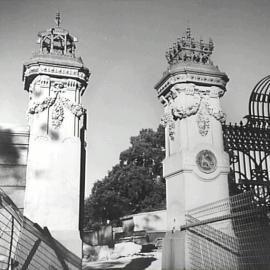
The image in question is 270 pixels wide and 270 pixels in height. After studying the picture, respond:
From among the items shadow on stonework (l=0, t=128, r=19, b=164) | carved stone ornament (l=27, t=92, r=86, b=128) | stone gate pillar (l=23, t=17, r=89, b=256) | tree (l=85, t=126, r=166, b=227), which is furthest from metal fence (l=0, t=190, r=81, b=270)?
tree (l=85, t=126, r=166, b=227)

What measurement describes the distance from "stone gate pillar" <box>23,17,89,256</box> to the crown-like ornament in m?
2.76

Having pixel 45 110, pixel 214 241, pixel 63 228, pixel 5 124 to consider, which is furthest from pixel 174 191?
pixel 5 124

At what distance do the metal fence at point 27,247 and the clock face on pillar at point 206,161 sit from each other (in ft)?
12.7

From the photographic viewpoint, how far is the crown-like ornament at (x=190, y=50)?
1095 centimetres

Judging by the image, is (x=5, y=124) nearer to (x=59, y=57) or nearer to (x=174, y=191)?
(x=59, y=57)

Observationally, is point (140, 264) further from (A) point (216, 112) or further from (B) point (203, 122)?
(A) point (216, 112)

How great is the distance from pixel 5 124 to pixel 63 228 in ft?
9.12

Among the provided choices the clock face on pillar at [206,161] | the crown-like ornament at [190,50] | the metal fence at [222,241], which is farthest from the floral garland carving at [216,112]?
the metal fence at [222,241]

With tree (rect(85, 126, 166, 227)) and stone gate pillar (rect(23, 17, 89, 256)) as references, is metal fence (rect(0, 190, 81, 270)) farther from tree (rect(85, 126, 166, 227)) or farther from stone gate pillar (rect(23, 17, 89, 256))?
tree (rect(85, 126, 166, 227))

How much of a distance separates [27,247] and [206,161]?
489cm

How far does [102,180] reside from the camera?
103ft

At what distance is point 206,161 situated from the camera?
33.8 ft

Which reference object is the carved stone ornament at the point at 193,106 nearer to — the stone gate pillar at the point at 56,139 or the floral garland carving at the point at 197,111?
the floral garland carving at the point at 197,111

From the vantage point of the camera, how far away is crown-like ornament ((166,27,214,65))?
11.0 meters
